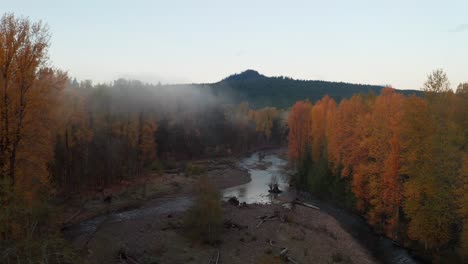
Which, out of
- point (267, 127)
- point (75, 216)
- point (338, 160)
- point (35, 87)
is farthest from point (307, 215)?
point (267, 127)

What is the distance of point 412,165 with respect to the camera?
25875mm

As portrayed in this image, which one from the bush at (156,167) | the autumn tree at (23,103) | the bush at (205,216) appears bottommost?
the bush at (156,167)

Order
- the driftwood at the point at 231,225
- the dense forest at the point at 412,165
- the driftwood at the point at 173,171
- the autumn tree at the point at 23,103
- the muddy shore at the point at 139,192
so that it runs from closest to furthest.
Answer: the autumn tree at the point at 23,103 < the dense forest at the point at 412,165 < the driftwood at the point at 231,225 < the muddy shore at the point at 139,192 < the driftwood at the point at 173,171

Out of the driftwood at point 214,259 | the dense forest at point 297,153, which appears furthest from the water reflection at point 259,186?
the driftwood at point 214,259

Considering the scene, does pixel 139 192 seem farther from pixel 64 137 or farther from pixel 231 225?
pixel 231 225

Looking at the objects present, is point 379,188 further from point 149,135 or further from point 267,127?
point 267,127

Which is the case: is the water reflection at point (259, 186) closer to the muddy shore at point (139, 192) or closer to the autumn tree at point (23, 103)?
the muddy shore at point (139, 192)

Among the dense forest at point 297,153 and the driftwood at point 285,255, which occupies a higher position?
the dense forest at point 297,153

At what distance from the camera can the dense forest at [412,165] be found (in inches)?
942

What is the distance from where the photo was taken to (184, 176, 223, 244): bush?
2736 centimetres

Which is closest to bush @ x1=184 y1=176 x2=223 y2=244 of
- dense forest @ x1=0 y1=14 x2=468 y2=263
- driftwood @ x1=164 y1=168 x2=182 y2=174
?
dense forest @ x1=0 y1=14 x2=468 y2=263

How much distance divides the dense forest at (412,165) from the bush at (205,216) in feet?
47.1

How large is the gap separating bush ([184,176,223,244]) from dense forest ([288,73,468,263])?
14.4m

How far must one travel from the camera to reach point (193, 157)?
89.0 metres
